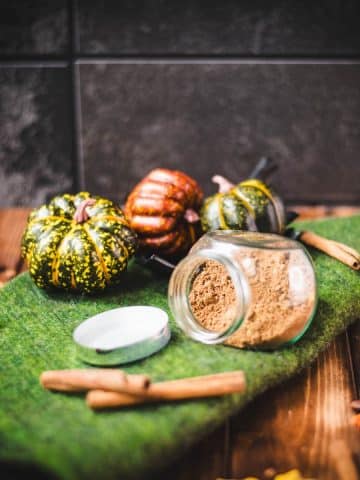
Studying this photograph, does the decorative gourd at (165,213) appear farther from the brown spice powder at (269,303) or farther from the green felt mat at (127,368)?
the brown spice powder at (269,303)

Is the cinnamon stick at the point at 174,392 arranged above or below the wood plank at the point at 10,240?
above

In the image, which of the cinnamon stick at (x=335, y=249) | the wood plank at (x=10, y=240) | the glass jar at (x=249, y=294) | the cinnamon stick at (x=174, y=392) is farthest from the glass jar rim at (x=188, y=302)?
the wood plank at (x=10, y=240)

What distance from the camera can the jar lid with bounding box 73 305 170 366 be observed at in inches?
42.3

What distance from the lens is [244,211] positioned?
4.90 feet

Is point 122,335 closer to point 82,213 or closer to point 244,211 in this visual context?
point 82,213

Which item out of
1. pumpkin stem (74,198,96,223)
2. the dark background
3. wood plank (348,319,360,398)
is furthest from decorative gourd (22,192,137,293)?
the dark background

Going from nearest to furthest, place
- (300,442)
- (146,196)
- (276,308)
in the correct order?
(300,442) → (276,308) → (146,196)

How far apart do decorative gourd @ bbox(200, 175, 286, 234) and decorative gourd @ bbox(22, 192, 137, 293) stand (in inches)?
8.5

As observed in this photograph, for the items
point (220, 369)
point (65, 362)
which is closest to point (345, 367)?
point (220, 369)

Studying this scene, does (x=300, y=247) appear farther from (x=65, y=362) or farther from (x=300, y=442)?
(x=65, y=362)

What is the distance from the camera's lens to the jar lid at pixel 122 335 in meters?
1.07

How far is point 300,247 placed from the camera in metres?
1.19

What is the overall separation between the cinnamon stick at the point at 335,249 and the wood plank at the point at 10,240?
Answer: 2.71ft

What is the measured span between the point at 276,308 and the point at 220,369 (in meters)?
0.16
